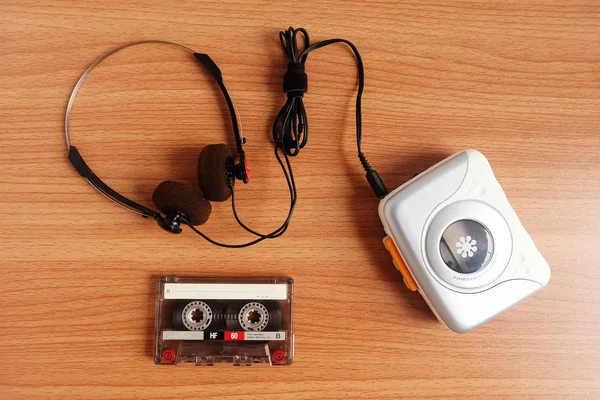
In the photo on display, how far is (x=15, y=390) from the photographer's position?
707 mm

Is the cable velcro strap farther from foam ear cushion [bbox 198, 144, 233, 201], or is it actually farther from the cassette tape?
the cassette tape

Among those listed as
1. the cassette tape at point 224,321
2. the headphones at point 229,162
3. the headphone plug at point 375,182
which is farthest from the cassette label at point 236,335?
the headphone plug at point 375,182

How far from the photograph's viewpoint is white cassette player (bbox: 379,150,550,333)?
70 cm

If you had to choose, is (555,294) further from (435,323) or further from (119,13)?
(119,13)

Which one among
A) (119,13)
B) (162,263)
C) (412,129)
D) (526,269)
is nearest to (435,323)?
(526,269)

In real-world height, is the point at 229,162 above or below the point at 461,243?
above

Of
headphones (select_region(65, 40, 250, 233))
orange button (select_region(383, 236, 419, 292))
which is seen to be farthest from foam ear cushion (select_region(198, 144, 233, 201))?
orange button (select_region(383, 236, 419, 292))

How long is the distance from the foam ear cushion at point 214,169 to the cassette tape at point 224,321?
13 cm

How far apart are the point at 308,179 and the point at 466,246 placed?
23 centimetres

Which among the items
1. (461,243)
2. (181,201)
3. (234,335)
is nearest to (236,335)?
(234,335)

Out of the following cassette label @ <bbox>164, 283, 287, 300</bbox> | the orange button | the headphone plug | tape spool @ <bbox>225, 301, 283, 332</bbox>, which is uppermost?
the headphone plug

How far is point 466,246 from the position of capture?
71cm

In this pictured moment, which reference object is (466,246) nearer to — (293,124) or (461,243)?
(461,243)

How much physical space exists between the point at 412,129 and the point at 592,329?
1.27ft
